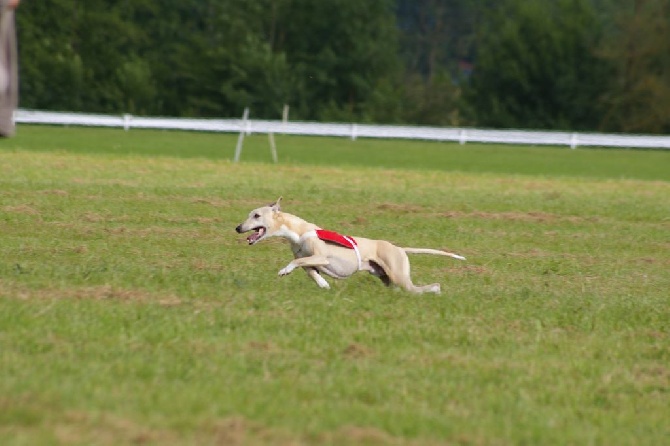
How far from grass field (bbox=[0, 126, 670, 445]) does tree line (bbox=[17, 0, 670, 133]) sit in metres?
52.0

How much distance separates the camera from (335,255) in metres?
13.0

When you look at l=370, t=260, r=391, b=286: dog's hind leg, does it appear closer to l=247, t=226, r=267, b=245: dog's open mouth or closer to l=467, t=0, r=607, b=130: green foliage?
l=247, t=226, r=267, b=245: dog's open mouth

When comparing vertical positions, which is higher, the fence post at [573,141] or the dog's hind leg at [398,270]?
the dog's hind leg at [398,270]

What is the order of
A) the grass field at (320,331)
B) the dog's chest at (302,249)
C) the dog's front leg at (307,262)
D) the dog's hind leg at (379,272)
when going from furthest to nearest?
the dog's hind leg at (379,272) < the dog's chest at (302,249) < the dog's front leg at (307,262) < the grass field at (320,331)

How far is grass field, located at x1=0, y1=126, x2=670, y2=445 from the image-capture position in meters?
7.61

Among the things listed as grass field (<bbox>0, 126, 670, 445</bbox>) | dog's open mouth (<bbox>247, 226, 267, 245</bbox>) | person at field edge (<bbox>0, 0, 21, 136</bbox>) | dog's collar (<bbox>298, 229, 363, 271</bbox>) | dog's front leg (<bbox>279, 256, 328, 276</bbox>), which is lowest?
grass field (<bbox>0, 126, 670, 445</bbox>)

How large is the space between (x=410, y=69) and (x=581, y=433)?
113 meters

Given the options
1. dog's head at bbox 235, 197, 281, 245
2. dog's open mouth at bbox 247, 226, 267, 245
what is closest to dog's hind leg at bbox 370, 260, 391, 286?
dog's head at bbox 235, 197, 281, 245

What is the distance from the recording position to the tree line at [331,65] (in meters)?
75.6

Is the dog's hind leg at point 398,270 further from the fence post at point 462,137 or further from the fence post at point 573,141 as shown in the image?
the fence post at point 573,141

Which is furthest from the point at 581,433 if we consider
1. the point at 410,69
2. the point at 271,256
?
the point at 410,69

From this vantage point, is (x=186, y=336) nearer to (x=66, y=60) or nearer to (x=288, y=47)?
Answer: (x=66, y=60)

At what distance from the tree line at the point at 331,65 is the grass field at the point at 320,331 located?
5203cm

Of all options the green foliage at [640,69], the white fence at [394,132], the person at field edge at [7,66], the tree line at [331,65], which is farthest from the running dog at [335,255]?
the green foliage at [640,69]
